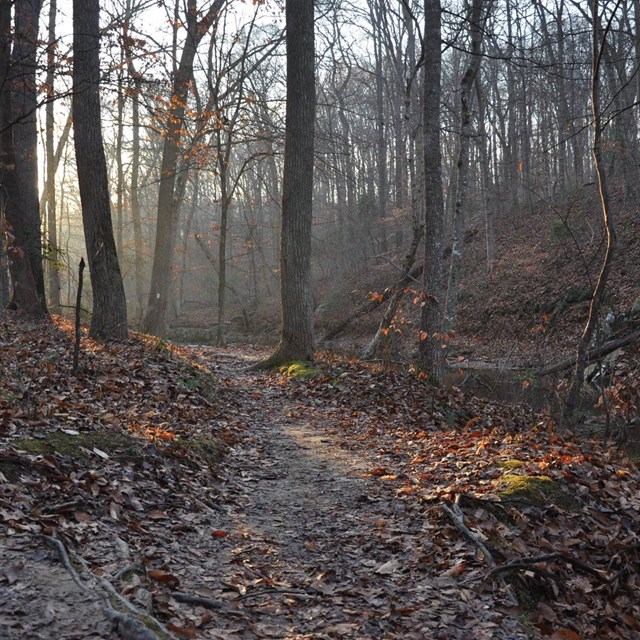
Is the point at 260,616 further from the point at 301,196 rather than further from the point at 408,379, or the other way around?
the point at 301,196

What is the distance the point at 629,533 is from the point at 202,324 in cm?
3102

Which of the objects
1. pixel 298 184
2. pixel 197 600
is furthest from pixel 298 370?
pixel 197 600

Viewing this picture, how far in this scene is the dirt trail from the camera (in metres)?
3.07

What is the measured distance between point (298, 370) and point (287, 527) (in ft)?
22.5

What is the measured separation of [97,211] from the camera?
1132 cm

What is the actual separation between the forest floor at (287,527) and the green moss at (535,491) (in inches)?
0.8

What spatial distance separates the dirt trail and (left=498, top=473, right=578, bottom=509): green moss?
2.64 ft

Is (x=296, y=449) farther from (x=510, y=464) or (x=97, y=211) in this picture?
(x=97, y=211)

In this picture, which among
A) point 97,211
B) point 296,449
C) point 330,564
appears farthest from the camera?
point 97,211

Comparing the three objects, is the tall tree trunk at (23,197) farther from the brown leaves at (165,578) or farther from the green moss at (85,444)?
the brown leaves at (165,578)

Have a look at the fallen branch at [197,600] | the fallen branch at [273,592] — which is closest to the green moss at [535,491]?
the fallen branch at [273,592]

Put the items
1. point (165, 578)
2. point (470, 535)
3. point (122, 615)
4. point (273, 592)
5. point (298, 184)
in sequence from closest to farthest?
point (122, 615), point (165, 578), point (273, 592), point (470, 535), point (298, 184)

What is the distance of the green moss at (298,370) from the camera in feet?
37.1

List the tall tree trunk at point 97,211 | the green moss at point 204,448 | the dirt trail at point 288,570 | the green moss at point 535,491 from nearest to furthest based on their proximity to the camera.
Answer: the dirt trail at point 288,570, the green moss at point 535,491, the green moss at point 204,448, the tall tree trunk at point 97,211
